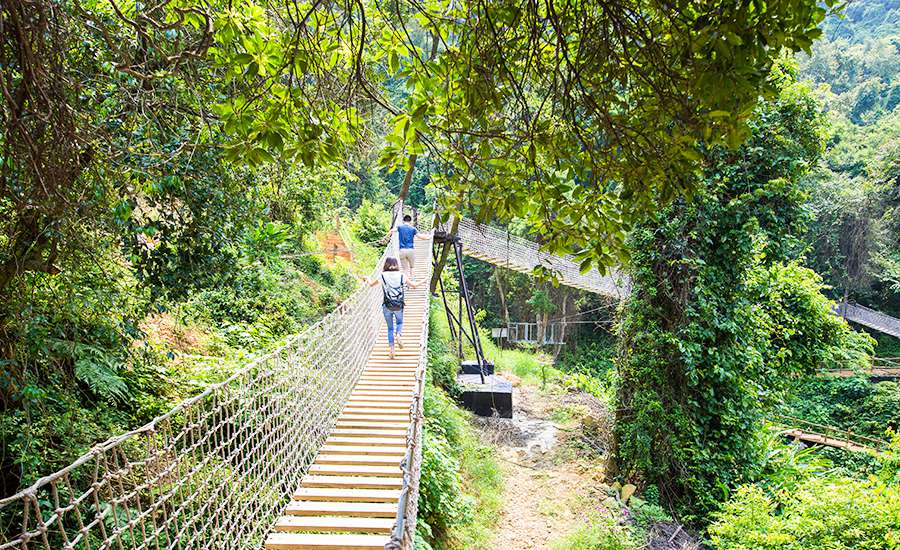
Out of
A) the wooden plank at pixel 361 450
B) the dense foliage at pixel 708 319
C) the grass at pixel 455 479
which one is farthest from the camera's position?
the dense foliage at pixel 708 319

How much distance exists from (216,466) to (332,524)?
56cm

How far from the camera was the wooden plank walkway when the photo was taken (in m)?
2.30

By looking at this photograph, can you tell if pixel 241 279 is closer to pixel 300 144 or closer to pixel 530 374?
pixel 300 144

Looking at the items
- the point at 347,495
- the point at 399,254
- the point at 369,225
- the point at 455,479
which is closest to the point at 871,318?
the point at 369,225

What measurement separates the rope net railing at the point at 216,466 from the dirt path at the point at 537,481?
2.22 meters

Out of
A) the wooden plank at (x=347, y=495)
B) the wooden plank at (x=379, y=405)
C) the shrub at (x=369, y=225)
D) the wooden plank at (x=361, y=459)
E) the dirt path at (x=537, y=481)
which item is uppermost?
the shrub at (x=369, y=225)

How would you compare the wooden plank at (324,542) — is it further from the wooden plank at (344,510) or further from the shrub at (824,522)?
the shrub at (824,522)

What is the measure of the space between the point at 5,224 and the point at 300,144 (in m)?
1.92

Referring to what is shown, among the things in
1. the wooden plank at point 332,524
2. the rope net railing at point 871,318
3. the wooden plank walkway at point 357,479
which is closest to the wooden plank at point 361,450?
the wooden plank walkway at point 357,479

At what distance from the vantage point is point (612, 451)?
6082 millimetres

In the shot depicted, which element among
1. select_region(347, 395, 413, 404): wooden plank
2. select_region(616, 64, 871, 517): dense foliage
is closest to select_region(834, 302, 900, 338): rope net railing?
select_region(616, 64, 871, 517): dense foliage

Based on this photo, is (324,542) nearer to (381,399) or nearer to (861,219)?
(381,399)

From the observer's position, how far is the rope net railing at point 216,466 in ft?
5.99

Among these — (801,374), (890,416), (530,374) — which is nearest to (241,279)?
(801,374)
